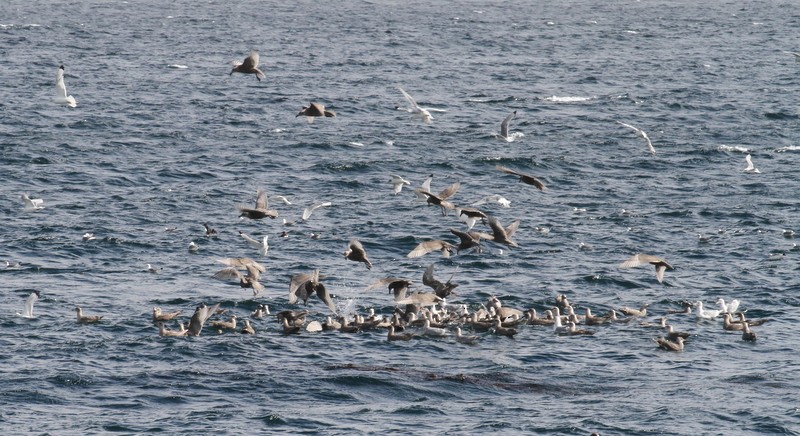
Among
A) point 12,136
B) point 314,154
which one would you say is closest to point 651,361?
point 314,154

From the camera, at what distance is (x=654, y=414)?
2988 cm

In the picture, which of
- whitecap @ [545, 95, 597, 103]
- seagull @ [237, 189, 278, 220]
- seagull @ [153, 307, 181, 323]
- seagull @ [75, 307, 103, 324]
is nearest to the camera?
seagull @ [237, 189, 278, 220]

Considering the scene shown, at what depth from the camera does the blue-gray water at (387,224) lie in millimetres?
30734

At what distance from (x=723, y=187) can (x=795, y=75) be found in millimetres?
37720

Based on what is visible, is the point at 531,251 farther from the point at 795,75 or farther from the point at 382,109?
the point at 795,75

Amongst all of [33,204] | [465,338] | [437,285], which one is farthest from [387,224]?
[465,338]

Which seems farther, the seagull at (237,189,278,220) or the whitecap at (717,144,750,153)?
the whitecap at (717,144,750,153)

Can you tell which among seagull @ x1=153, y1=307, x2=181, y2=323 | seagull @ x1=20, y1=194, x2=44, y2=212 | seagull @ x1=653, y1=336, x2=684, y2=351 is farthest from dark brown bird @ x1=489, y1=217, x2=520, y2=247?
seagull @ x1=20, y1=194, x2=44, y2=212

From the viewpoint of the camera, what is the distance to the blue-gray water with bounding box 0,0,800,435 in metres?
30.7

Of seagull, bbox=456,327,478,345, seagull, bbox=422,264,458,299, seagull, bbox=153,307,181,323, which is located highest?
seagull, bbox=422,264,458,299

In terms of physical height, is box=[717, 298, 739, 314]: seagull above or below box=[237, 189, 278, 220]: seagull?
below

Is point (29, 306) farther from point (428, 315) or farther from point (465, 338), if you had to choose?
point (465, 338)

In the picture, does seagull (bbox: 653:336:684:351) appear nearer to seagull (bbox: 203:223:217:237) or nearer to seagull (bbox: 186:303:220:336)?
seagull (bbox: 186:303:220:336)

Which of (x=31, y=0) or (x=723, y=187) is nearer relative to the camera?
(x=723, y=187)
